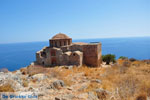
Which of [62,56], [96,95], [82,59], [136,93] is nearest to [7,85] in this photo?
[96,95]

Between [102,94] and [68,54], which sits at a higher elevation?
[68,54]

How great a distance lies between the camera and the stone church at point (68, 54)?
1633 centimetres

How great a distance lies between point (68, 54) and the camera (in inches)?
644

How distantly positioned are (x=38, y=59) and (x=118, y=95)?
14.2 m

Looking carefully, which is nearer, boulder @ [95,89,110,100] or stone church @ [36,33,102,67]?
boulder @ [95,89,110,100]

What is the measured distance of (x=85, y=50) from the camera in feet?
56.9

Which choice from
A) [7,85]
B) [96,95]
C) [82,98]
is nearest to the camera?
[82,98]

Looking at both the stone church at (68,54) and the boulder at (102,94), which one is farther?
the stone church at (68,54)

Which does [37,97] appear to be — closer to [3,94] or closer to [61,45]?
[3,94]

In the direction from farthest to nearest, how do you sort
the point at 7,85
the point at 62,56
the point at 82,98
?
the point at 62,56 → the point at 7,85 → the point at 82,98

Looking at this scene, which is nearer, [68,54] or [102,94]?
[102,94]

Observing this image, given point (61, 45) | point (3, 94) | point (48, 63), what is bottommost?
point (48, 63)

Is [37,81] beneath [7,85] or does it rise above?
beneath

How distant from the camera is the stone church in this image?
1633 centimetres
